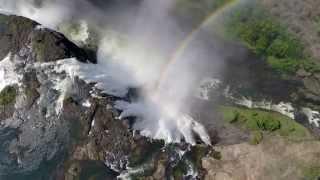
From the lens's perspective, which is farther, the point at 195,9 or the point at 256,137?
the point at 195,9

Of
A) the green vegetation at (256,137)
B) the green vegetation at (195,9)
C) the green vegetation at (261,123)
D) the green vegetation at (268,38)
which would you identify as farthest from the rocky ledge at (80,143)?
the green vegetation at (195,9)

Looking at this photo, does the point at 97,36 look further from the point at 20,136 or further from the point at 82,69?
the point at 20,136

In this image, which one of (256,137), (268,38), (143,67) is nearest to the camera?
(256,137)

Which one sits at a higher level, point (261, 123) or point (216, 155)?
point (261, 123)

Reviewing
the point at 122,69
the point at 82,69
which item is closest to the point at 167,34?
the point at 122,69

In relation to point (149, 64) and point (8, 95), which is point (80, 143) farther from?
point (149, 64)

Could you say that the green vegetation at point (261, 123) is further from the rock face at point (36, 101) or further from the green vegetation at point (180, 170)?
the rock face at point (36, 101)

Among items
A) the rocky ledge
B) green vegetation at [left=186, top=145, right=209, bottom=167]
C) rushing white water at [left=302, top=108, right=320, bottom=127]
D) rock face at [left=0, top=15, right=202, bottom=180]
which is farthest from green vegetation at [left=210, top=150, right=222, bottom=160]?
rushing white water at [left=302, top=108, right=320, bottom=127]

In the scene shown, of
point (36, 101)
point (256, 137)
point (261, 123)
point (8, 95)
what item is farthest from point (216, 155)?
point (8, 95)
